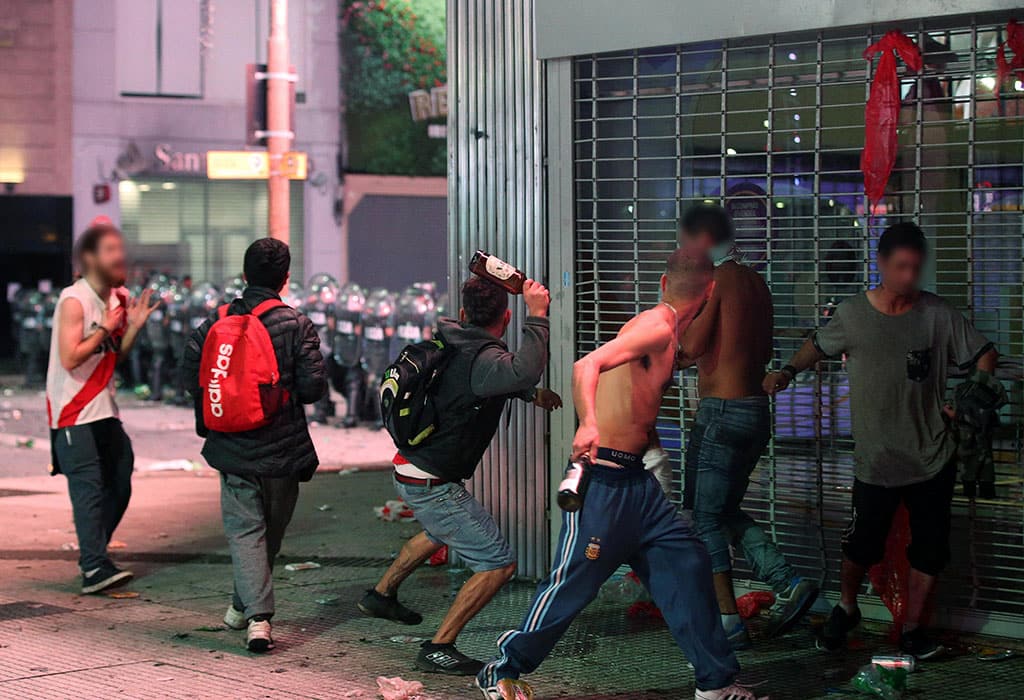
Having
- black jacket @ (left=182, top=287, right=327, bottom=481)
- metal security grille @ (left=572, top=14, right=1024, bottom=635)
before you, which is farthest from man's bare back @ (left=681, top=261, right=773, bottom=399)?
black jacket @ (left=182, top=287, right=327, bottom=481)

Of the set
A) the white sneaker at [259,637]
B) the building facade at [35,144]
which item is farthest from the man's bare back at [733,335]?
the building facade at [35,144]

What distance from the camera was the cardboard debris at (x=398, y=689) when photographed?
18.3ft

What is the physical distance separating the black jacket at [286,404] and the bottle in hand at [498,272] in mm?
1173

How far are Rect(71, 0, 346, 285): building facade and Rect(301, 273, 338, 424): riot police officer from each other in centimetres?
1315

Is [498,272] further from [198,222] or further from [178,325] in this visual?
[198,222]

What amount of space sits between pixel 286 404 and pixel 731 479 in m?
2.11

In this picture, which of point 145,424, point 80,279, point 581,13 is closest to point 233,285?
point 145,424

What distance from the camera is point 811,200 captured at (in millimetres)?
6973

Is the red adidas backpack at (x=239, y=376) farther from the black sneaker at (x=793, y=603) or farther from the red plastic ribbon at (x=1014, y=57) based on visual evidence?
the red plastic ribbon at (x=1014, y=57)

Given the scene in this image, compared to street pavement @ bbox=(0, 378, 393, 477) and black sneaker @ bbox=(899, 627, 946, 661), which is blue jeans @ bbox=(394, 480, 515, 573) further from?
street pavement @ bbox=(0, 378, 393, 477)

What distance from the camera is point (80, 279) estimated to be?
25.6 ft

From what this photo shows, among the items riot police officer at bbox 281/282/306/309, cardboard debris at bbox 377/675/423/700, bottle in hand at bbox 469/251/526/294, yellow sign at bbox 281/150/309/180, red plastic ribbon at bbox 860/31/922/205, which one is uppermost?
yellow sign at bbox 281/150/309/180

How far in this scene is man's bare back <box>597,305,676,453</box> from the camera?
5141 mm

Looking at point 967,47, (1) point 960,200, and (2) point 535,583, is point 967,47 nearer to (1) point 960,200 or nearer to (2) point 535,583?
(1) point 960,200
